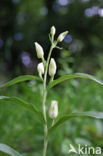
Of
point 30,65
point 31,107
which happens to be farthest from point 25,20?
point 31,107

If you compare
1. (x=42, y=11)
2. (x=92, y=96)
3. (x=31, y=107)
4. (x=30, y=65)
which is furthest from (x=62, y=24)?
(x=31, y=107)

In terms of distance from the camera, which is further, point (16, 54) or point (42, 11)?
point (42, 11)

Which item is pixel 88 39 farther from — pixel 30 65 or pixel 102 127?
pixel 102 127

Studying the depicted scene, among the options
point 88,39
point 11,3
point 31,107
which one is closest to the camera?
point 31,107

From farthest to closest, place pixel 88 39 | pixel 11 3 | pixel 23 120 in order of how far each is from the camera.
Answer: pixel 11 3 < pixel 88 39 < pixel 23 120

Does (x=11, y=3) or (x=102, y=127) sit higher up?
(x=11, y=3)

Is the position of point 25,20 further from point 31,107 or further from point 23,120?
point 31,107

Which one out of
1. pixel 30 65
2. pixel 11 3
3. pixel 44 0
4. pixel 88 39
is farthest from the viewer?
pixel 44 0

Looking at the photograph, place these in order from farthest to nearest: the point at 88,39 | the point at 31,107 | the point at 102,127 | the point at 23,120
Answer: the point at 88,39 → the point at 23,120 → the point at 102,127 → the point at 31,107

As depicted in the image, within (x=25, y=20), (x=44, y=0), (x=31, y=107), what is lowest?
(x=31, y=107)
